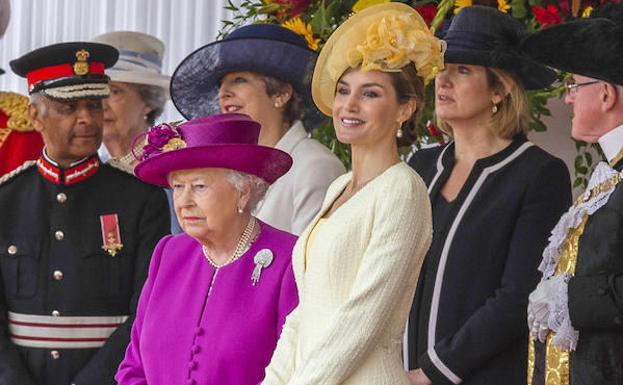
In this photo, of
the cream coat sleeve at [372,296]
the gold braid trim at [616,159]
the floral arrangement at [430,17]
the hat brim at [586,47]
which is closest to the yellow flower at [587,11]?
the floral arrangement at [430,17]

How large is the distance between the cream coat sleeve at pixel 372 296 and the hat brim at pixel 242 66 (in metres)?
1.23

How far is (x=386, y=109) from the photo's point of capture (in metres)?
3.51

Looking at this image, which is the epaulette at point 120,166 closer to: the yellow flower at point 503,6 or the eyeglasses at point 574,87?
the yellow flower at point 503,6

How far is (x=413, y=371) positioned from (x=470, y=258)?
36 cm

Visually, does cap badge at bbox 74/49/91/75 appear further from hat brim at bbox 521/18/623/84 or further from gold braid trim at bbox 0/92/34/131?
hat brim at bbox 521/18/623/84

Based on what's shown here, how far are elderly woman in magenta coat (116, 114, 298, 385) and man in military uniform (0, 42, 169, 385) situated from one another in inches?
21.4

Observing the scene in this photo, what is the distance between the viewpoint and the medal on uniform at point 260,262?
371cm

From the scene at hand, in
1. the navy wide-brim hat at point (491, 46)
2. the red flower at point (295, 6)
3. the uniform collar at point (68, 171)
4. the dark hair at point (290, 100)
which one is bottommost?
the uniform collar at point (68, 171)

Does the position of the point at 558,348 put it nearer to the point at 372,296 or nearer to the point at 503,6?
the point at 372,296

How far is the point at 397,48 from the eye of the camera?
3.47m

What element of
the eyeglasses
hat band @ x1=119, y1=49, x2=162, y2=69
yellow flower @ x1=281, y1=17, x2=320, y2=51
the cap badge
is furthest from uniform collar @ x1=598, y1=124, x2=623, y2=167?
hat band @ x1=119, y1=49, x2=162, y2=69

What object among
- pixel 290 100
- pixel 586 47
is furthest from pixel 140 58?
pixel 586 47

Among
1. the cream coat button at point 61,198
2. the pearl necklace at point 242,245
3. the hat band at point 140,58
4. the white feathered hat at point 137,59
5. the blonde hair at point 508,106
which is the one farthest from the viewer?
the hat band at point 140,58

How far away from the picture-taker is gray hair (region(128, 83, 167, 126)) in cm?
605
